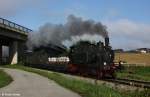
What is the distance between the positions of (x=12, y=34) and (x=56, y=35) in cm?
2735

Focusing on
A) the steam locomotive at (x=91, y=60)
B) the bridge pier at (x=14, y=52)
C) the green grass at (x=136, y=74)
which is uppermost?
the bridge pier at (x=14, y=52)

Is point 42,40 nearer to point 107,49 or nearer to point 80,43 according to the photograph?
point 80,43

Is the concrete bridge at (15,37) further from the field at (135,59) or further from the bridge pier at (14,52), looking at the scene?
the field at (135,59)

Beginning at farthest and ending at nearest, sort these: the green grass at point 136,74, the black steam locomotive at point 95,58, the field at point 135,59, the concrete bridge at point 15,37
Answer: the field at point 135,59, the concrete bridge at point 15,37, the green grass at point 136,74, the black steam locomotive at point 95,58

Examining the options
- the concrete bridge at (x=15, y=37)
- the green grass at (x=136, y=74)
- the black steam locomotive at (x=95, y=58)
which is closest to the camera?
the black steam locomotive at (x=95, y=58)

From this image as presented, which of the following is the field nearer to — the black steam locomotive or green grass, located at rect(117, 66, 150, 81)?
green grass, located at rect(117, 66, 150, 81)

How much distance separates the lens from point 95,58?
130 feet

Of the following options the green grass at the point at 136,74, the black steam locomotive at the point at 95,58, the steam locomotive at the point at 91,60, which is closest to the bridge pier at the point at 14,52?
the green grass at the point at 136,74

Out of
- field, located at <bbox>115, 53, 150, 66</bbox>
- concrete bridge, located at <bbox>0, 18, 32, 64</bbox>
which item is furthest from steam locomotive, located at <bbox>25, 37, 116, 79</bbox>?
field, located at <bbox>115, 53, 150, 66</bbox>

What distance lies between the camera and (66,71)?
160 ft

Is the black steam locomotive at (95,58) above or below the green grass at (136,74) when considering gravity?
above

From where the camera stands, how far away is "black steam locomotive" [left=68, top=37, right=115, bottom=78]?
38.9 m

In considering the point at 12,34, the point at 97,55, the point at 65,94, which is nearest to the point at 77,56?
the point at 97,55

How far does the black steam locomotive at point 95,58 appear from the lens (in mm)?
38938
